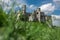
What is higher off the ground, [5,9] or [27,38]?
[5,9]

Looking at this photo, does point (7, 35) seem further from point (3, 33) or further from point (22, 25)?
point (22, 25)

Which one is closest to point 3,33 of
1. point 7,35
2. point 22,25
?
point 7,35

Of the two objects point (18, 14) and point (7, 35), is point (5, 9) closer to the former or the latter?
point (18, 14)

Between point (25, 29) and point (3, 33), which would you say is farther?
point (25, 29)

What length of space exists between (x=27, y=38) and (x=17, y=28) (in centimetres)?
6

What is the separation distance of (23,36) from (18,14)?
5.7 inches

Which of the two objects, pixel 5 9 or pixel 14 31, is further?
pixel 5 9

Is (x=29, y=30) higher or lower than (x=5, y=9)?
lower

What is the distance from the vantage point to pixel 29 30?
2.81ft

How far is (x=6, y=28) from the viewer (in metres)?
0.72

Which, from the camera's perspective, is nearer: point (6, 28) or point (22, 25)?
point (6, 28)

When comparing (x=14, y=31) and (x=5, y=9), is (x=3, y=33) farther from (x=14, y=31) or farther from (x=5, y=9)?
(x=5, y=9)

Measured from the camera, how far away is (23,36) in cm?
75

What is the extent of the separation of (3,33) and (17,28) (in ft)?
0.27
